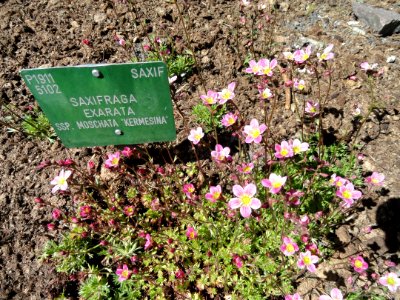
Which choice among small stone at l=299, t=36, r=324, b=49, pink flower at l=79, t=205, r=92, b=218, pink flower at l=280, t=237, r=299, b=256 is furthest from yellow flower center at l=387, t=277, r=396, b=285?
small stone at l=299, t=36, r=324, b=49

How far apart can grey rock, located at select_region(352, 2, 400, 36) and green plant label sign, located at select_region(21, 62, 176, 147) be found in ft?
10.1

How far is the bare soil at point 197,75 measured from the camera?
2.85 m

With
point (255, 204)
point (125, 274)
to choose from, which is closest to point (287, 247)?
point (255, 204)

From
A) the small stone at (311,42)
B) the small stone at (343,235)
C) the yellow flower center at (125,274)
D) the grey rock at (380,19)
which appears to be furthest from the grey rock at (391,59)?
the yellow flower center at (125,274)

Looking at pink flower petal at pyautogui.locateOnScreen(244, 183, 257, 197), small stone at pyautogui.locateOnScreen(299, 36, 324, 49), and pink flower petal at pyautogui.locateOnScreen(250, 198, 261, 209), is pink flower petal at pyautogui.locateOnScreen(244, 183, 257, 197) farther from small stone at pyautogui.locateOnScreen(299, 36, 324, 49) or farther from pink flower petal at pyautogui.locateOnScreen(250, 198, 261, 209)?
small stone at pyautogui.locateOnScreen(299, 36, 324, 49)

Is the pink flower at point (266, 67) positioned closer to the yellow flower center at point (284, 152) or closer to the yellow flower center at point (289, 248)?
the yellow flower center at point (284, 152)

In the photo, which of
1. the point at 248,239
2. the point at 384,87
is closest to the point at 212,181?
the point at 248,239

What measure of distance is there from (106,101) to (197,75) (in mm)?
1716

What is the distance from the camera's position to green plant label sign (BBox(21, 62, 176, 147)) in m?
2.30

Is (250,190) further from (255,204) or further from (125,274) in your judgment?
(125,274)

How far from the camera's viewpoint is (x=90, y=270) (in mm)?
2852

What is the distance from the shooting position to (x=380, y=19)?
3.92 metres

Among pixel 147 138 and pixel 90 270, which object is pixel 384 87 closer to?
pixel 147 138

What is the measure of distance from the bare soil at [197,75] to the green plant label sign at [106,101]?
74 cm
